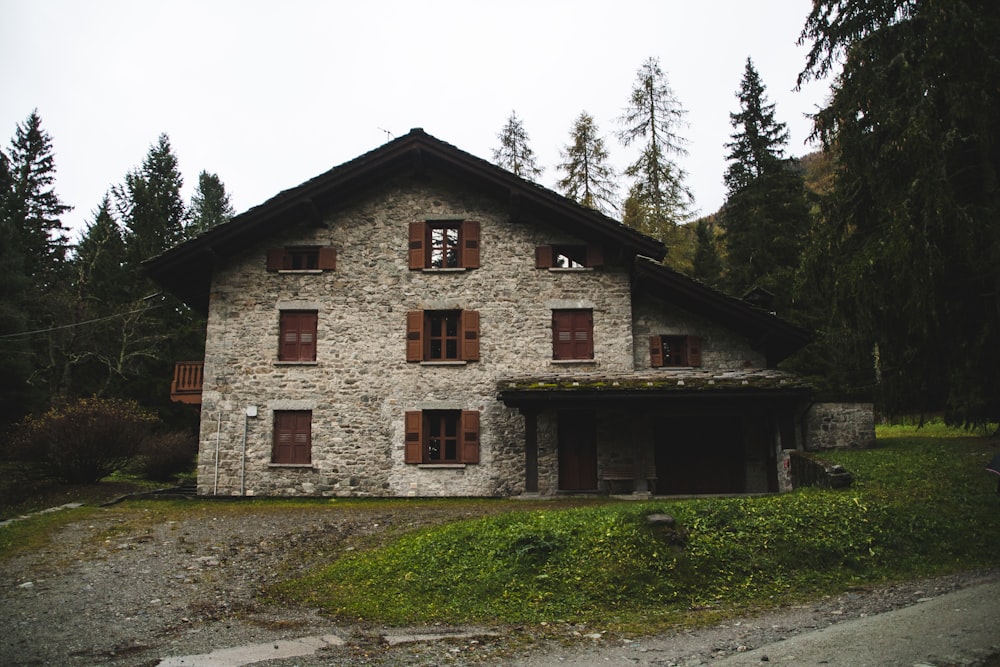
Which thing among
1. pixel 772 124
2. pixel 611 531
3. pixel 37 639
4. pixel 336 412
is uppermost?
pixel 772 124

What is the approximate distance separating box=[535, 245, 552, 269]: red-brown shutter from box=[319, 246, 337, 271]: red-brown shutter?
526 centimetres

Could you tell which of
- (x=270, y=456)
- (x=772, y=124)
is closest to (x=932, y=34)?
(x=270, y=456)

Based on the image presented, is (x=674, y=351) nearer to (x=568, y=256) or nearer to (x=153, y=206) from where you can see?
(x=568, y=256)

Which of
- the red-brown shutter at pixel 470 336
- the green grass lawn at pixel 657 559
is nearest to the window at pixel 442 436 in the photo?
the red-brown shutter at pixel 470 336

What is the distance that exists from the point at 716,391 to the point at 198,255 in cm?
1308

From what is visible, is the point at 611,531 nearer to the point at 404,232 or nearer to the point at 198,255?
the point at 404,232

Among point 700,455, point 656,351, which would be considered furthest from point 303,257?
point 700,455

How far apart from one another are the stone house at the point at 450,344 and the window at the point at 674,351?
0.18 ft

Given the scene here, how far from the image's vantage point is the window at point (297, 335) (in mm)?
16922

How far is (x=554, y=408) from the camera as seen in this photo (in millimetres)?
16422

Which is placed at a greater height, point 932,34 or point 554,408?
point 932,34

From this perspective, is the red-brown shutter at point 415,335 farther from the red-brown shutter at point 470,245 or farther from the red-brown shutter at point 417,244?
the red-brown shutter at point 470,245

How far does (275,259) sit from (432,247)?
13.5 ft

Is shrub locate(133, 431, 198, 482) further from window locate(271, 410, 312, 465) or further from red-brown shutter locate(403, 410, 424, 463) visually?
red-brown shutter locate(403, 410, 424, 463)
